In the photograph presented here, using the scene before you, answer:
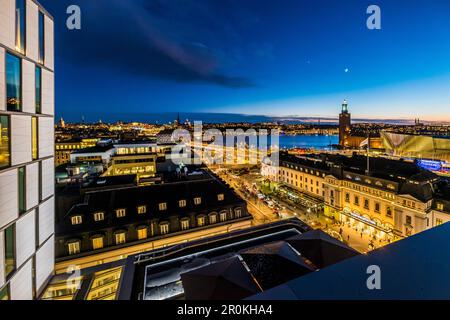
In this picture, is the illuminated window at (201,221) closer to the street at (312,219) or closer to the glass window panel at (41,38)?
the street at (312,219)

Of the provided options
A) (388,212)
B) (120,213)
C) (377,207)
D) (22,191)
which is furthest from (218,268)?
(377,207)

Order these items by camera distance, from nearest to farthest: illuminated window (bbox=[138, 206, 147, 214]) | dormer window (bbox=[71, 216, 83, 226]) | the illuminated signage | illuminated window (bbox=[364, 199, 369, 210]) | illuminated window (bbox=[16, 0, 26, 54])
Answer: illuminated window (bbox=[16, 0, 26, 54]) < dormer window (bbox=[71, 216, 83, 226]) < illuminated window (bbox=[138, 206, 147, 214]) < illuminated window (bbox=[364, 199, 369, 210]) < the illuminated signage

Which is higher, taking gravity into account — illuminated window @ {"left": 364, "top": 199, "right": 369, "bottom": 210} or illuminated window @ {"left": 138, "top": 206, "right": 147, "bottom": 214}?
illuminated window @ {"left": 138, "top": 206, "right": 147, "bottom": 214}

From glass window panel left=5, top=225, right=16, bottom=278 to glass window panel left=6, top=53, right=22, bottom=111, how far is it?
2876 mm

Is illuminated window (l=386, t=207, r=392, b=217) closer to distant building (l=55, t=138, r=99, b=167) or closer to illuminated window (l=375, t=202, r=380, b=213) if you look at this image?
illuminated window (l=375, t=202, r=380, b=213)

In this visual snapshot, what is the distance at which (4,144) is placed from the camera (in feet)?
16.4

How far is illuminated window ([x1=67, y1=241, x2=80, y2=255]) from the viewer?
1233 centimetres

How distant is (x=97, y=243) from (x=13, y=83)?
10.4 metres

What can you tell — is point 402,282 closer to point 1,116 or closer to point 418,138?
point 1,116

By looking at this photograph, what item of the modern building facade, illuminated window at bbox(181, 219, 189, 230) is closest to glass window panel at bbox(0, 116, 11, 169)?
the modern building facade

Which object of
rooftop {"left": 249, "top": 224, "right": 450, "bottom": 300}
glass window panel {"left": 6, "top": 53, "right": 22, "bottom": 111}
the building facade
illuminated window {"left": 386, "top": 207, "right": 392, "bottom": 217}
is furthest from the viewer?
illuminated window {"left": 386, "top": 207, "right": 392, "bottom": 217}

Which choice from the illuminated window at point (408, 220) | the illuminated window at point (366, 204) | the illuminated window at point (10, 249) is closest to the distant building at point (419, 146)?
the illuminated window at point (366, 204)

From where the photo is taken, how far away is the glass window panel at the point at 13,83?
5.12m
